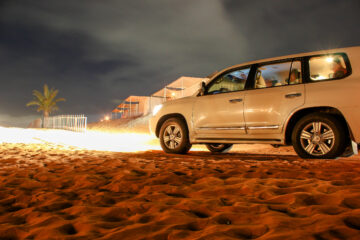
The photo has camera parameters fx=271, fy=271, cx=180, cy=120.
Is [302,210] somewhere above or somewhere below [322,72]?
below

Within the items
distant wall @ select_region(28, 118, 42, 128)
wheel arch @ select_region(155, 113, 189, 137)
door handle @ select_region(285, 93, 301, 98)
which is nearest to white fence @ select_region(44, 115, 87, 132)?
distant wall @ select_region(28, 118, 42, 128)

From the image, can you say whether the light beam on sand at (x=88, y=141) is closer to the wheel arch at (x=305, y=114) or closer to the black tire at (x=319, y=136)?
the wheel arch at (x=305, y=114)

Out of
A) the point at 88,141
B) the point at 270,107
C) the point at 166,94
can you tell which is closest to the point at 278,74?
the point at 270,107

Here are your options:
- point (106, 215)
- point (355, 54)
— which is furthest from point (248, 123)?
point (106, 215)

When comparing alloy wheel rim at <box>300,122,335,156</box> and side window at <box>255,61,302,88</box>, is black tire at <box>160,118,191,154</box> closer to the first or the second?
side window at <box>255,61,302,88</box>

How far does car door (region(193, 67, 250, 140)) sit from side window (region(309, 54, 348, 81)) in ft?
4.08

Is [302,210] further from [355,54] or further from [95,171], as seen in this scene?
[355,54]

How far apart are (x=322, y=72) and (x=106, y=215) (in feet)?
14.5

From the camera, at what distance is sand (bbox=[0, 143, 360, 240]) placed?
1.73 metres

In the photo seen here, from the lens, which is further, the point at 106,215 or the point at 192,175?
the point at 192,175

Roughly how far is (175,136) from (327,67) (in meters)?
3.48

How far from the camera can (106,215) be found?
84.0 inches

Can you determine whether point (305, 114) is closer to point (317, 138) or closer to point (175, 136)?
point (317, 138)

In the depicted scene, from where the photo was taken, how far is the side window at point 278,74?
4.99 metres
